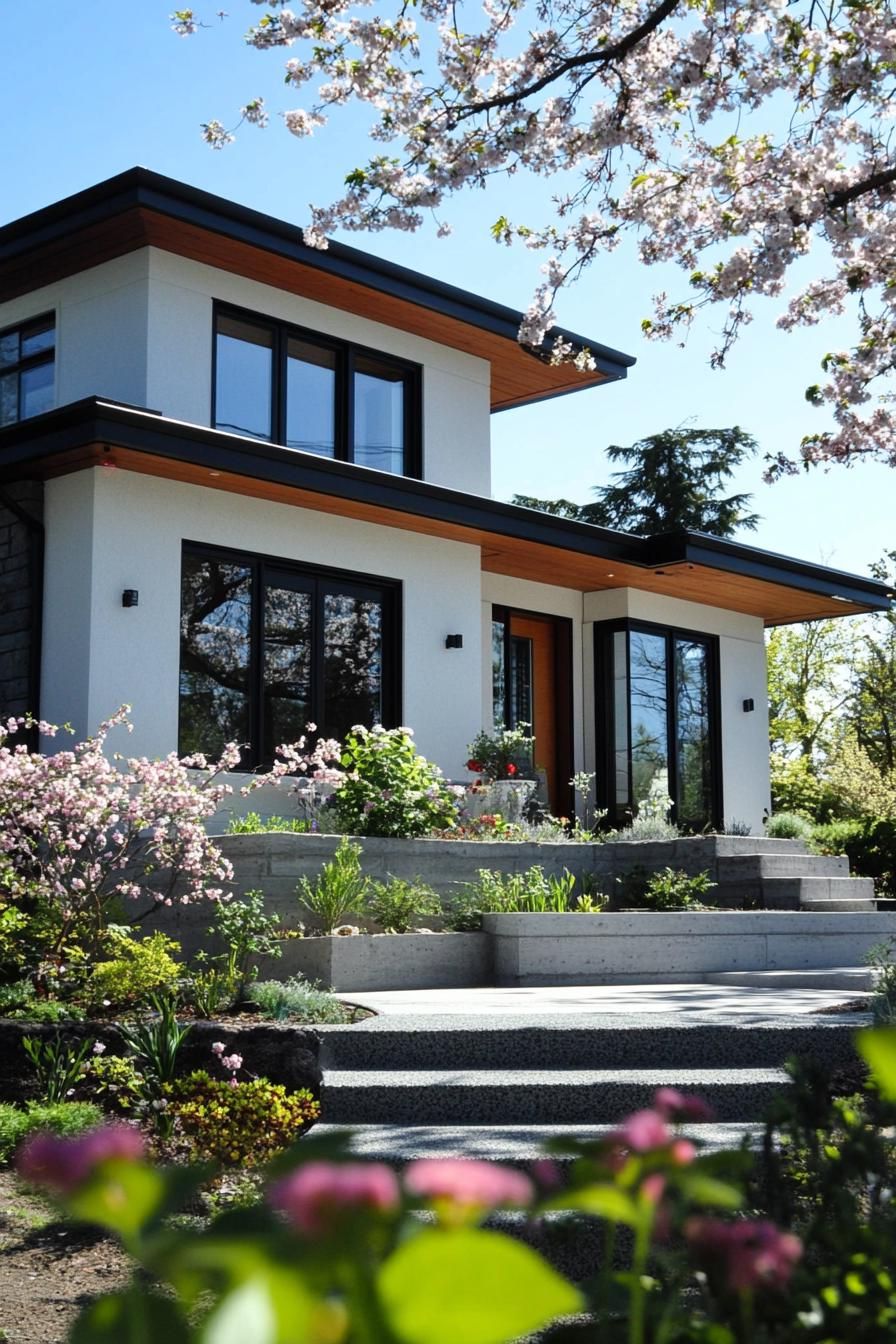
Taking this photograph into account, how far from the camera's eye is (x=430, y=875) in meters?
9.22

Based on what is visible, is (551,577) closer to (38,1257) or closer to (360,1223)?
(38,1257)

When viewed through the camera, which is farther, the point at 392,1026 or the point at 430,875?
the point at 430,875

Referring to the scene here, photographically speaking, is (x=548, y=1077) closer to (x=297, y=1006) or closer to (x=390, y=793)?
(x=297, y=1006)

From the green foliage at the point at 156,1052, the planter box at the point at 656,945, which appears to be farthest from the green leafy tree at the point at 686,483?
the green foliage at the point at 156,1052

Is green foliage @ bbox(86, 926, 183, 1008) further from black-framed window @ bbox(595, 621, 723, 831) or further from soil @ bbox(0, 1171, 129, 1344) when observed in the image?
black-framed window @ bbox(595, 621, 723, 831)

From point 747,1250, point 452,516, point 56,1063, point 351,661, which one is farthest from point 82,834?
point 747,1250

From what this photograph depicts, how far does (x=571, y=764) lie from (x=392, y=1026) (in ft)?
29.1

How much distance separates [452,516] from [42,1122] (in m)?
7.60

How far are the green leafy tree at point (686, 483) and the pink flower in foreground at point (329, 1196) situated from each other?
29074 millimetres

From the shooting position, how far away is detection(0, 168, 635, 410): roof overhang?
10.6 m

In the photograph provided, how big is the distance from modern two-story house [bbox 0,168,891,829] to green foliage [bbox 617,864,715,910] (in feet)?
9.03

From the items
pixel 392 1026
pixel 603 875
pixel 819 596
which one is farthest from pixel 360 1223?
pixel 819 596

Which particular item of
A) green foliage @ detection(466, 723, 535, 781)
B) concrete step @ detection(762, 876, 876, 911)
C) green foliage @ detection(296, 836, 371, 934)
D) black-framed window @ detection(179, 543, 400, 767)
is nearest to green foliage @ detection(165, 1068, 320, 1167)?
green foliage @ detection(296, 836, 371, 934)

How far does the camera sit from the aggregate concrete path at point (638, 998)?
6641 millimetres
